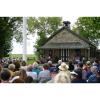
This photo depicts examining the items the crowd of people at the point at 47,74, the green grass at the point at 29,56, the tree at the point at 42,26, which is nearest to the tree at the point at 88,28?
the tree at the point at 42,26

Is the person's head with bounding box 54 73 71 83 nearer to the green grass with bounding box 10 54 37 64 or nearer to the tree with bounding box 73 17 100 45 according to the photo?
the green grass with bounding box 10 54 37 64

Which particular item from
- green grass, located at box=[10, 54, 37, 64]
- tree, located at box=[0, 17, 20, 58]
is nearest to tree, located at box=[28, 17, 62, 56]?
green grass, located at box=[10, 54, 37, 64]

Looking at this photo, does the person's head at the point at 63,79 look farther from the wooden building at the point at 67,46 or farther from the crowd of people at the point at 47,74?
the wooden building at the point at 67,46

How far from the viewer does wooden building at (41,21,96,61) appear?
9.67 metres

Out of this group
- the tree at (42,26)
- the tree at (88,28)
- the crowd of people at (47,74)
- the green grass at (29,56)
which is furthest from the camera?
the tree at (88,28)

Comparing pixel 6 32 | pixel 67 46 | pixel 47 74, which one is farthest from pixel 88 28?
pixel 47 74

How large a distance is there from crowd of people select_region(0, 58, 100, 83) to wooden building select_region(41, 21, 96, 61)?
54 cm

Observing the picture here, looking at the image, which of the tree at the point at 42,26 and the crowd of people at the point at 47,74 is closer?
the crowd of people at the point at 47,74

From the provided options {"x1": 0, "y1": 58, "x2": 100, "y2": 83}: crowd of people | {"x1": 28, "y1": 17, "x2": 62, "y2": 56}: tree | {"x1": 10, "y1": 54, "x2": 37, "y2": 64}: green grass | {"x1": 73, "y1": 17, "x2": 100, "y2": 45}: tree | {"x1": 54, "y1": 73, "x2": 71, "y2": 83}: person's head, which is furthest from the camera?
{"x1": 73, "y1": 17, "x2": 100, "y2": 45}: tree

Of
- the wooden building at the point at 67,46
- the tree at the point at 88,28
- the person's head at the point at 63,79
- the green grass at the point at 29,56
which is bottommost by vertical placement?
the person's head at the point at 63,79

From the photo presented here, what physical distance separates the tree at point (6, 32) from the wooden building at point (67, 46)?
35.2 inches

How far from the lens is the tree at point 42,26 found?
9492mm
